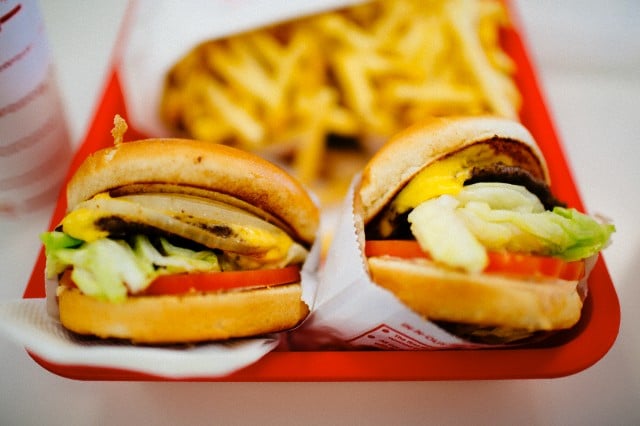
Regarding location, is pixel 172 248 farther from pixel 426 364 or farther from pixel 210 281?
pixel 426 364

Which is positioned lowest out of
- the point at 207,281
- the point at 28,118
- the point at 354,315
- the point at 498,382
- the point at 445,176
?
the point at 498,382

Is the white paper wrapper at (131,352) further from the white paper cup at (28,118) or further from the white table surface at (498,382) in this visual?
the white paper cup at (28,118)

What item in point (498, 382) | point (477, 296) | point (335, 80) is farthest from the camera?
point (335, 80)

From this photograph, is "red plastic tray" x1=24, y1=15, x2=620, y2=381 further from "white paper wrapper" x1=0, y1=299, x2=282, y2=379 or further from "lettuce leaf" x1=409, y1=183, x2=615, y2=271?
"lettuce leaf" x1=409, y1=183, x2=615, y2=271

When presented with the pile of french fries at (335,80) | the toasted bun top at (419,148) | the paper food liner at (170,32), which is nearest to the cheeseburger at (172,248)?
the toasted bun top at (419,148)

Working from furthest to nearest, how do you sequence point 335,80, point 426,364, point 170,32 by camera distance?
point 335,80, point 170,32, point 426,364

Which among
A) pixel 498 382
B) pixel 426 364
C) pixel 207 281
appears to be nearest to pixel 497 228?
pixel 426 364
